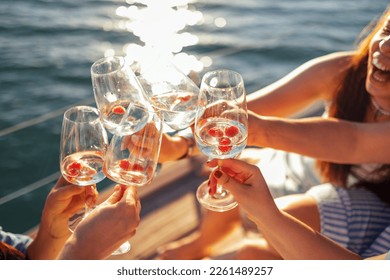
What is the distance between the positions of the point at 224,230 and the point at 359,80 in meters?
0.78

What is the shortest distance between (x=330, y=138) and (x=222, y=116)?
52cm

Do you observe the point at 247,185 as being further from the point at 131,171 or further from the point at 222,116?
the point at 131,171

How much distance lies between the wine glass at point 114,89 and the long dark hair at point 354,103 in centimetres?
93

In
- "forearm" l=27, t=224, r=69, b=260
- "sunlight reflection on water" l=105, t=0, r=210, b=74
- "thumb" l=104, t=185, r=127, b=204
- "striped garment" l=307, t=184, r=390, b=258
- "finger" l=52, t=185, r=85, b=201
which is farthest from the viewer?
"sunlight reflection on water" l=105, t=0, r=210, b=74

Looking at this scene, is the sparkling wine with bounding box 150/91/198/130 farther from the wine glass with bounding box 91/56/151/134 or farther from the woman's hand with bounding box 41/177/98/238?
the woman's hand with bounding box 41/177/98/238

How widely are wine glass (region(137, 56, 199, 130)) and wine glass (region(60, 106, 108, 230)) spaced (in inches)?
7.4

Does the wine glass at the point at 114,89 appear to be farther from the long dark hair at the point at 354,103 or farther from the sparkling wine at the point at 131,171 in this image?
the long dark hair at the point at 354,103

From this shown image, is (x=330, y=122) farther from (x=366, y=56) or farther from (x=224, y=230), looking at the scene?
(x=224, y=230)

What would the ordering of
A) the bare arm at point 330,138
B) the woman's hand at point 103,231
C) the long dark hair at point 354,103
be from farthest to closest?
the long dark hair at point 354,103
the bare arm at point 330,138
the woman's hand at point 103,231

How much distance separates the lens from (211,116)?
154 cm

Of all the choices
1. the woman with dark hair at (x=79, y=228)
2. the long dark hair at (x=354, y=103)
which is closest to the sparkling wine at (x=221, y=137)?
the woman with dark hair at (x=79, y=228)

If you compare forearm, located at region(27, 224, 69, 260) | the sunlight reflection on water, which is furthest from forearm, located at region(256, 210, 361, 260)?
the sunlight reflection on water

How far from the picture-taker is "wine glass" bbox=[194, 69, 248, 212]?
151 cm

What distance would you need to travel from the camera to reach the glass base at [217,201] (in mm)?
1816
